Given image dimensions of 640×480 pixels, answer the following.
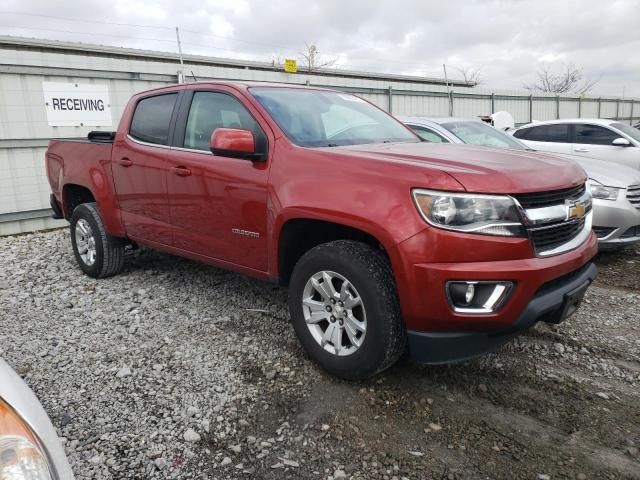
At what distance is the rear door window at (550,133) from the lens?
8.66m

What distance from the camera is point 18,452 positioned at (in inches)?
46.3

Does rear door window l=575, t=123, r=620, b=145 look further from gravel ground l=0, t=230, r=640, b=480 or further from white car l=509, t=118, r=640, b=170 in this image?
gravel ground l=0, t=230, r=640, b=480

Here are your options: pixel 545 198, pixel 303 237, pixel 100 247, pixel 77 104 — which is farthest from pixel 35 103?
pixel 545 198

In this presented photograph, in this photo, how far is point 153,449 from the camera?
7.96 ft

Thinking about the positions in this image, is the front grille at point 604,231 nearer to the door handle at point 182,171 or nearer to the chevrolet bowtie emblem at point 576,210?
the chevrolet bowtie emblem at point 576,210

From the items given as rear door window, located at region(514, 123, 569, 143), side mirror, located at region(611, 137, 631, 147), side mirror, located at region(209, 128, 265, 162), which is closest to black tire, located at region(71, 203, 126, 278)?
side mirror, located at region(209, 128, 265, 162)

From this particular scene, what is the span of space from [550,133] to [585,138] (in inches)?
22.8

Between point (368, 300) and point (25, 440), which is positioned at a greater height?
point (25, 440)

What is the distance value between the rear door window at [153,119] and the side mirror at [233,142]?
3.57ft

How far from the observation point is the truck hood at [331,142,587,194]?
246 cm

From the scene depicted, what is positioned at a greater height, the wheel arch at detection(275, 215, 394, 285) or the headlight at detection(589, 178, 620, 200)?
the wheel arch at detection(275, 215, 394, 285)

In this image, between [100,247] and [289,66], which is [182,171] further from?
[289,66]

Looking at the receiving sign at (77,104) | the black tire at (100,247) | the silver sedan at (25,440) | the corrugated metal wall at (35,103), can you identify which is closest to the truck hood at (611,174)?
the black tire at (100,247)

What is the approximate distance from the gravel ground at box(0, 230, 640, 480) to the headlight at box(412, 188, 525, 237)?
1014mm
